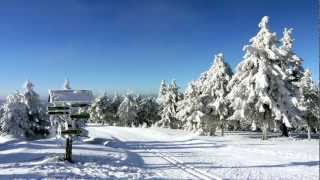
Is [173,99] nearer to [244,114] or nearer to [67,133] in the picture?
[244,114]

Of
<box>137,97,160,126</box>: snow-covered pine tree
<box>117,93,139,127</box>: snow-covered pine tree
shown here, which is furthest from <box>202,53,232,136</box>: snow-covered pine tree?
<box>137,97,160,126</box>: snow-covered pine tree

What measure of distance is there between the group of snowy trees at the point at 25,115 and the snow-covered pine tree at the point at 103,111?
47243mm

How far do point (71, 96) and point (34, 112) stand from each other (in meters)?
44.2

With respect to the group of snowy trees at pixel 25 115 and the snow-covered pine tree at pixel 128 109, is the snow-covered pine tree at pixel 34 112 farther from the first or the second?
the snow-covered pine tree at pixel 128 109

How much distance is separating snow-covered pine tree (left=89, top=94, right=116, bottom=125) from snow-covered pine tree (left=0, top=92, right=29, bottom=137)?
49.8 metres

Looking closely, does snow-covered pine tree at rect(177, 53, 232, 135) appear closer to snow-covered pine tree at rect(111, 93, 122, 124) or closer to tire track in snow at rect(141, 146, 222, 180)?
tire track in snow at rect(141, 146, 222, 180)

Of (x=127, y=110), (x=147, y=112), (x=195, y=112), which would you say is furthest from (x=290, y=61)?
(x=147, y=112)

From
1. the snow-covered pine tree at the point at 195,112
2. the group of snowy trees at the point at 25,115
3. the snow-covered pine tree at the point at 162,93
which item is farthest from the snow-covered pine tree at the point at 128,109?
the snow-covered pine tree at the point at 195,112

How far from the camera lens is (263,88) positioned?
3544 cm

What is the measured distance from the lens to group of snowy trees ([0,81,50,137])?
58406 millimetres

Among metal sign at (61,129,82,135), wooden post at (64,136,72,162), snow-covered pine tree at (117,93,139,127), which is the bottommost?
wooden post at (64,136,72,162)

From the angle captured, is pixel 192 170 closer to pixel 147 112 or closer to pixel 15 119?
pixel 15 119

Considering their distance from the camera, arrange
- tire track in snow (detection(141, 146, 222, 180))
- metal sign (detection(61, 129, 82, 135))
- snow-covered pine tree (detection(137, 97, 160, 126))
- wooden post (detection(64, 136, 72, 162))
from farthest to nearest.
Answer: snow-covered pine tree (detection(137, 97, 160, 126)), metal sign (detection(61, 129, 82, 135)), wooden post (detection(64, 136, 72, 162)), tire track in snow (detection(141, 146, 222, 180))

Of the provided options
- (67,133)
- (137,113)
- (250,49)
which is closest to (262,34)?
(250,49)
